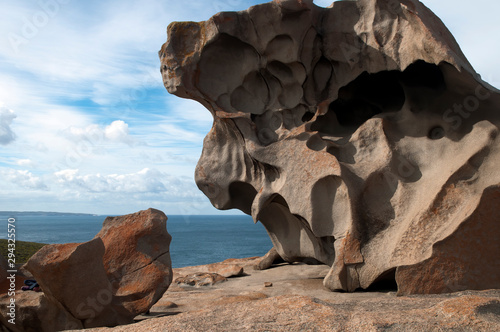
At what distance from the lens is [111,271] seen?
287 inches

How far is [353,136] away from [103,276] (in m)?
5.09

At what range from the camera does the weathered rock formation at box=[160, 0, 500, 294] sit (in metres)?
7.05

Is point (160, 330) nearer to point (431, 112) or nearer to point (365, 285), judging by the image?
point (365, 285)

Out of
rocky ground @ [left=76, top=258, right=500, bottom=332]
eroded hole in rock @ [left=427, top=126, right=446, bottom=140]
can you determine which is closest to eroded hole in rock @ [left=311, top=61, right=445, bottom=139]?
eroded hole in rock @ [left=427, top=126, right=446, bottom=140]

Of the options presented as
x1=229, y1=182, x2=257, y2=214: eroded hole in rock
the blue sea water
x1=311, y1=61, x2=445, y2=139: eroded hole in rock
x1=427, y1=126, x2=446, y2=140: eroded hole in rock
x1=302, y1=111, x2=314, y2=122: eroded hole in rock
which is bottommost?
the blue sea water

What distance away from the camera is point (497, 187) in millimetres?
6742

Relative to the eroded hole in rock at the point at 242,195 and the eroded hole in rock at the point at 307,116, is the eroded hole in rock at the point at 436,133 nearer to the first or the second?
the eroded hole in rock at the point at 307,116

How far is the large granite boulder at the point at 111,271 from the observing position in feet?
19.4

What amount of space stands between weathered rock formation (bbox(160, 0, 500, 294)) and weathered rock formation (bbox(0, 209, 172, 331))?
2.58 meters

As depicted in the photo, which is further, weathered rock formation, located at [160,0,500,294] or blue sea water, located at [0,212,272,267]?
blue sea water, located at [0,212,272,267]

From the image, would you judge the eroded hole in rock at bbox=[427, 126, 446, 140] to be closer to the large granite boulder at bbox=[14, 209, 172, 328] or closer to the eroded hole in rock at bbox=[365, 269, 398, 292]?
the eroded hole in rock at bbox=[365, 269, 398, 292]

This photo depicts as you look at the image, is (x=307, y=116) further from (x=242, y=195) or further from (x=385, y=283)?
(x=385, y=283)

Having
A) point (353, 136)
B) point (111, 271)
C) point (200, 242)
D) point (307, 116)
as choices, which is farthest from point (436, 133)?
point (200, 242)

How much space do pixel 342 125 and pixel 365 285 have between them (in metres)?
3.51
